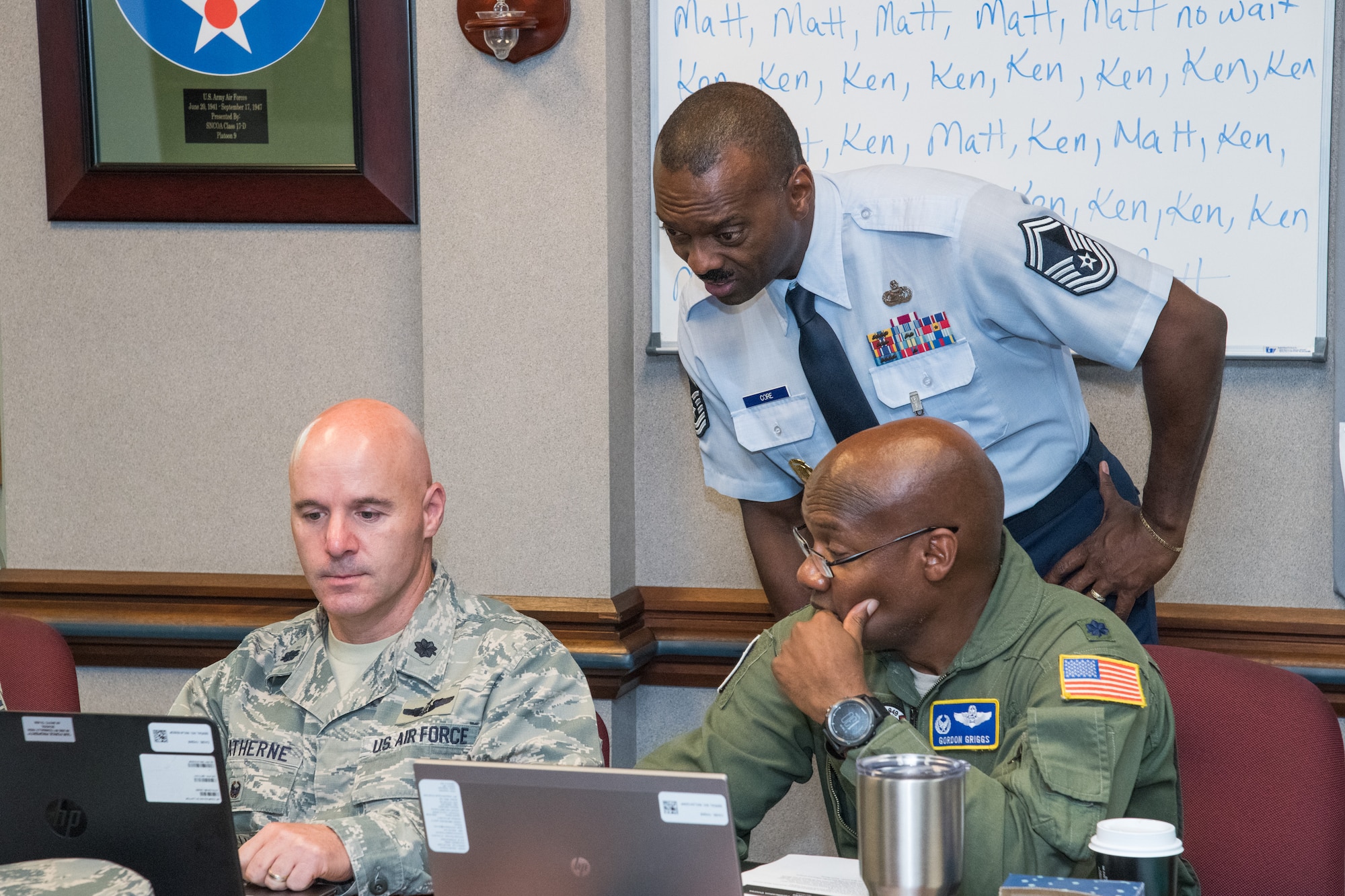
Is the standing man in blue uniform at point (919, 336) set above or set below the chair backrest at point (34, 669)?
above

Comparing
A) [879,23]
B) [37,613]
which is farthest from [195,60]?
[879,23]

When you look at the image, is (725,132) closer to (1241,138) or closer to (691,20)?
(691,20)

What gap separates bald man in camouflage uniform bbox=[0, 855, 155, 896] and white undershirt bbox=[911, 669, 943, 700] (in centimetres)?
96

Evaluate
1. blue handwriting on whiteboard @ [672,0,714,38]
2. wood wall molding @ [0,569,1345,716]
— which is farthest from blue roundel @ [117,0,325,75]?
wood wall molding @ [0,569,1345,716]

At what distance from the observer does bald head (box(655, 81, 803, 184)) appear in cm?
206

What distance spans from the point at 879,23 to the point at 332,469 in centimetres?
136

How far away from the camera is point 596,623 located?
2.72 m

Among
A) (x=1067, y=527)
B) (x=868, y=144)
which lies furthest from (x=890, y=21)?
(x=1067, y=527)

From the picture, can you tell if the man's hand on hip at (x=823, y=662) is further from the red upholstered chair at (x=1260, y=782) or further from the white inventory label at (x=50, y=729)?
the white inventory label at (x=50, y=729)

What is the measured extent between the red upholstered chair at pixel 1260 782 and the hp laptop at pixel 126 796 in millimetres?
1151

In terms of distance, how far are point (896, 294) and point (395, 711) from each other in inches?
39.9

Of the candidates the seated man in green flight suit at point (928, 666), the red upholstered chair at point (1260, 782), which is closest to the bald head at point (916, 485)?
the seated man in green flight suit at point (928, 666)

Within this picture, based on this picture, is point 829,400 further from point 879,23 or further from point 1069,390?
point 879,23

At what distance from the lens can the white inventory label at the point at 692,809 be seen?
3.84ft
